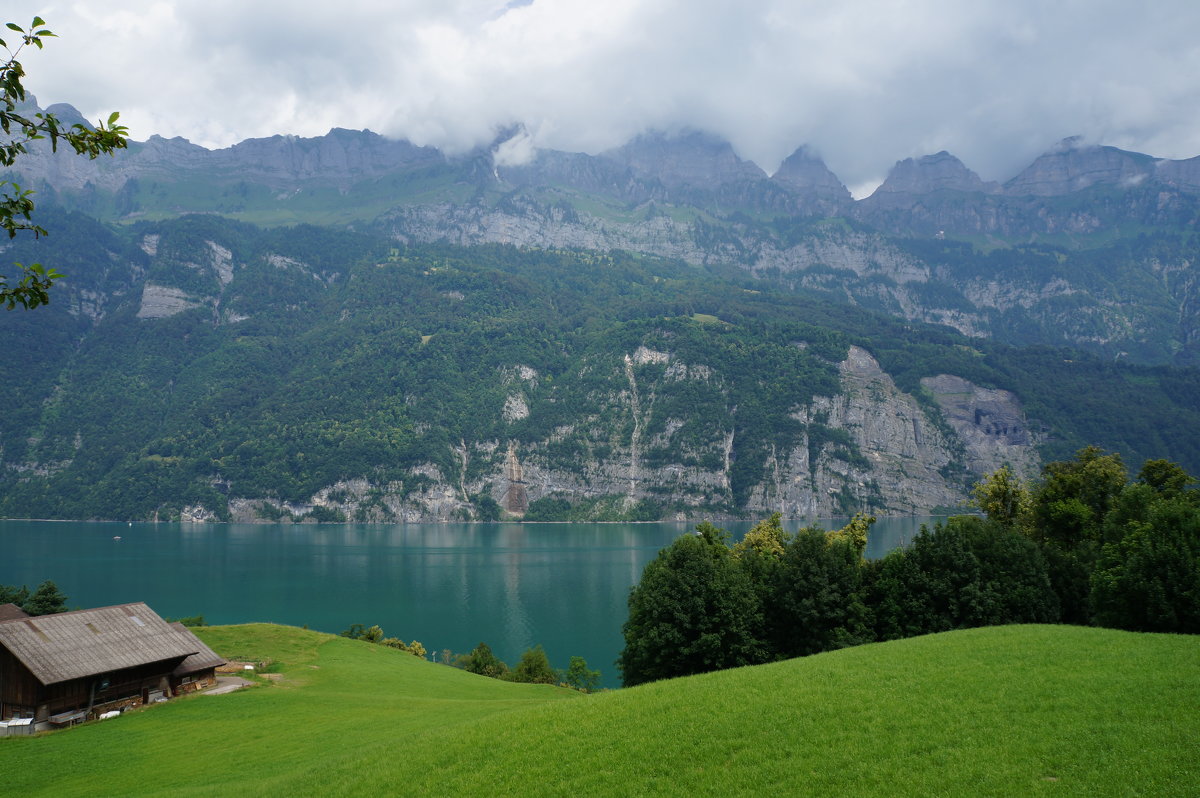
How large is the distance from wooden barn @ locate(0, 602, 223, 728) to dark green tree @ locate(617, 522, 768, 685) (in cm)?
1898

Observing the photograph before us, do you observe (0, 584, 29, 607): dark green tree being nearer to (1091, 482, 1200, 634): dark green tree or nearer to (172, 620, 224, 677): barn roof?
(172, 620, 224, 677): barn roof

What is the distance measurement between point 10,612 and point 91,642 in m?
14.8

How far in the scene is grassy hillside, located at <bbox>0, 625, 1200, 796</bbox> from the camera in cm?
1160

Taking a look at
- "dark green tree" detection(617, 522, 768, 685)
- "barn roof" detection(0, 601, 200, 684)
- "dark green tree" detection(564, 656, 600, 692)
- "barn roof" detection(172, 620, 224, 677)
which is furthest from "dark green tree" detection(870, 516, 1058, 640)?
"barn roof" detection(0, 601, 200, 684)

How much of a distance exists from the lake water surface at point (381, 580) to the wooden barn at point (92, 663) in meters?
29.7

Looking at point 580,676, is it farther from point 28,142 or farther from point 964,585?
point 28,142

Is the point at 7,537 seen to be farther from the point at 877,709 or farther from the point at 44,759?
the point at 877,709

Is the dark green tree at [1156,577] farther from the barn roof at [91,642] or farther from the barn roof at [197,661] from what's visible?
the barn roof at [91,642]

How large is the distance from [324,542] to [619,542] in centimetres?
6277

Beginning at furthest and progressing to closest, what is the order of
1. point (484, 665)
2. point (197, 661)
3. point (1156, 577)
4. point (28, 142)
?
point (484, 665) < point (197, 661) < point (1156, 577) < point (28, 142)

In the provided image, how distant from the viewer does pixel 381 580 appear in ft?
333

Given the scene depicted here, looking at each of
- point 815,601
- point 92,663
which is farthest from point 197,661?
point 815,601

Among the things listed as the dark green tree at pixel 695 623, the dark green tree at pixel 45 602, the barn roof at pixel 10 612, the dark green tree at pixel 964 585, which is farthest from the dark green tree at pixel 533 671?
the dark green tree at pixel 45 602

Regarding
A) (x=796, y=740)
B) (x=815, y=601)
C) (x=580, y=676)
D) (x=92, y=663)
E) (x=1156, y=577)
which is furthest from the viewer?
(x=580, y=676)
